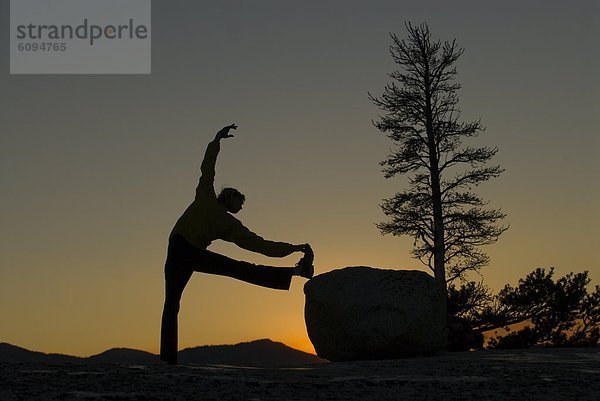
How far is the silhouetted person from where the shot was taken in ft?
33.7

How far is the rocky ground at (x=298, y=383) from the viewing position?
7.57 metres

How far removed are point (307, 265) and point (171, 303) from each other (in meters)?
1.84

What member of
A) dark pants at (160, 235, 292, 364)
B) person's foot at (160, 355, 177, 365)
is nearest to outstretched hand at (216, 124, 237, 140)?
dark pants at (160, 235, 292, 364)

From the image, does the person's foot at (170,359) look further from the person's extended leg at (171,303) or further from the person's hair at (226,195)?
the person's hair at (226,195)

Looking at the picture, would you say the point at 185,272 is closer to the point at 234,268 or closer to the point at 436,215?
the point at 234,268

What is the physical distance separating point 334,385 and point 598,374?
3.63 m

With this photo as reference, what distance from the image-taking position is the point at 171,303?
409 inches

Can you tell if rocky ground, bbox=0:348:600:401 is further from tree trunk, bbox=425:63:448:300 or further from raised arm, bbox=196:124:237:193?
tree trunk, bbox=425:63:448:300

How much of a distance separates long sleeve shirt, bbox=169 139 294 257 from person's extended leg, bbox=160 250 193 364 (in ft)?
1.22

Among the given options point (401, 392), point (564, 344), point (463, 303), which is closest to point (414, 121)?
point (463, 303)

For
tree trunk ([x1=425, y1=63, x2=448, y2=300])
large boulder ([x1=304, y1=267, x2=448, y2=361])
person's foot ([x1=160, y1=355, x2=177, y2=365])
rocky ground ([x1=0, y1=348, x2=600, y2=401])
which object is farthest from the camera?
tree trunk ([x1=425, y1=63, x2=448, y2=300])

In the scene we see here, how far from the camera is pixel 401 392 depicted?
8336 mm

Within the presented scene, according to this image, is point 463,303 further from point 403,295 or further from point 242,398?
point 242,398

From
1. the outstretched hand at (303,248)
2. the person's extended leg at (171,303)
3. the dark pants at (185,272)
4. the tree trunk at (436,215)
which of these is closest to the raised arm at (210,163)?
the dark pants at (185,272)
